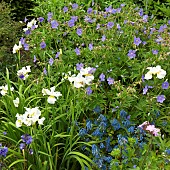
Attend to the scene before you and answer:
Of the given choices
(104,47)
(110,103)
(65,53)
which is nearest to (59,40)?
(65,53)

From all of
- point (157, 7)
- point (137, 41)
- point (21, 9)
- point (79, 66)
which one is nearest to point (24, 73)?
point (79, 66)

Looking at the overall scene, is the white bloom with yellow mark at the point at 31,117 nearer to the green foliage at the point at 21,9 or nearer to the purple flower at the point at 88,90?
the purple flower at the point at 88,90

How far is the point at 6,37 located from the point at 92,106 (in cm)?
160

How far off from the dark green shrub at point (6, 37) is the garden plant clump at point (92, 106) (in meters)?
0.31

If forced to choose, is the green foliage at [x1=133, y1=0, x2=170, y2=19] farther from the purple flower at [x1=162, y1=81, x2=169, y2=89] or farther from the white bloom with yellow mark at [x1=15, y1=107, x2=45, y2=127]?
the white bloom with yellow mark at [x1=15, y1=107, x2=45, y2=127]

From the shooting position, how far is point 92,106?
3.21m

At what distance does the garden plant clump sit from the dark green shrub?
1.03ft

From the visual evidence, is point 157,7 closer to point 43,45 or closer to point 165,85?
point 43,45

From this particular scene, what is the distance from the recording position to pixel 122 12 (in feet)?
13.8

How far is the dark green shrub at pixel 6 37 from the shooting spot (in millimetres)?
4146

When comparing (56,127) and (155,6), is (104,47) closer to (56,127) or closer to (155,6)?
(56,127)

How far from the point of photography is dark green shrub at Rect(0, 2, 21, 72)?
415 cm

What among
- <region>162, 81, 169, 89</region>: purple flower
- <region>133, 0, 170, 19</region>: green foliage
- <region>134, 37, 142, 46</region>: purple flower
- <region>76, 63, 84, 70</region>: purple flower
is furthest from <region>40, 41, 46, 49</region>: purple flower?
<region>133, 0, 170, 19</region>: green foliage

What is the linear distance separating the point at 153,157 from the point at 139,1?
3435 mm
